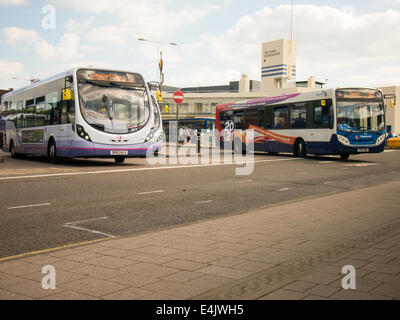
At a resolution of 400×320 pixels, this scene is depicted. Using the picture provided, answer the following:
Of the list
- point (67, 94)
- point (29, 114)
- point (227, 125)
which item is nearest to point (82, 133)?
point (67, 94)

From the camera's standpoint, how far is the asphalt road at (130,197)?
6559mm

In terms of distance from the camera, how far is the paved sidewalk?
3814 millimetres

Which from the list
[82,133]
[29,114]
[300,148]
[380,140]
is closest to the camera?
[82,133]

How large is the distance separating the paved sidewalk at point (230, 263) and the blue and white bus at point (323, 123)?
1467cm

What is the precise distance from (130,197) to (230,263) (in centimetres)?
530

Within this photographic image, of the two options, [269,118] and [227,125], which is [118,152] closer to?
[269,118]

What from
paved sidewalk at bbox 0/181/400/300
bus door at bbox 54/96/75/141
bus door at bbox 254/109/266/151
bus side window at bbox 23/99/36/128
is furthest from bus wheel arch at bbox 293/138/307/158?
paved sidewalk at bbox 0/181/400/300

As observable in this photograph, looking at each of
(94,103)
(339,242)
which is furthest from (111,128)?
(339,242)

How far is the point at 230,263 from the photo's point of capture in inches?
185

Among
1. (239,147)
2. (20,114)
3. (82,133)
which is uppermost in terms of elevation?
(20,114)

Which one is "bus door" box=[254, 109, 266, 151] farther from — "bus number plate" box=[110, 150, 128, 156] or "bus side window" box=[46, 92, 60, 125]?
"bus side window" box=[46, 92, 60, 125]

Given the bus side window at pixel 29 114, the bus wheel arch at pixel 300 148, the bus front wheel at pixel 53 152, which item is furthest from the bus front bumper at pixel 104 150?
the bus wheel arch at pixel 300 148

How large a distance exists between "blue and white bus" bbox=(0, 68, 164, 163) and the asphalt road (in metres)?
1.46
